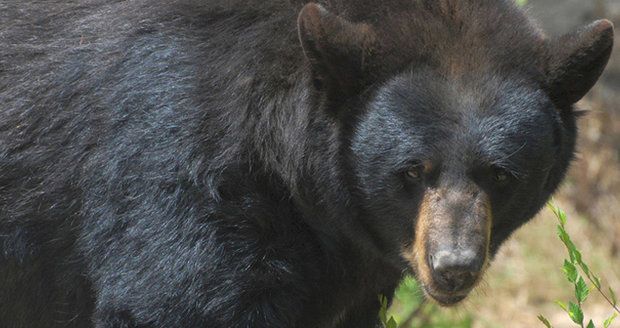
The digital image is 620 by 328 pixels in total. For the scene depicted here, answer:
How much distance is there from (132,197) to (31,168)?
61cm

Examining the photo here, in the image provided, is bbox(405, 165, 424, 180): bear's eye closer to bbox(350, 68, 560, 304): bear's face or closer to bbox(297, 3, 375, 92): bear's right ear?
bbox(350, 68, 560, 304): bear's face

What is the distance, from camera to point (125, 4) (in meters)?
5.73

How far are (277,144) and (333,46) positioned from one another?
57cm

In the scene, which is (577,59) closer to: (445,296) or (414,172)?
(414,172)

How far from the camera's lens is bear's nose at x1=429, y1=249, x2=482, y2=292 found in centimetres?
483

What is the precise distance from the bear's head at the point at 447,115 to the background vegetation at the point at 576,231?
20.2 ft

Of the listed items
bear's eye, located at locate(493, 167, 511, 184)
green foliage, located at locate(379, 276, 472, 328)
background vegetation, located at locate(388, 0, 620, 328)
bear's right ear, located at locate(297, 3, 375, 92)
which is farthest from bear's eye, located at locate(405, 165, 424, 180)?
background vegetation, located at locate(388, 0, 620, 328)

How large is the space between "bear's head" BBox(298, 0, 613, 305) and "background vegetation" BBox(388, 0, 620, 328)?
6149 mm

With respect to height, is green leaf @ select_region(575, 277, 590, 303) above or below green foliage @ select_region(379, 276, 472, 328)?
above

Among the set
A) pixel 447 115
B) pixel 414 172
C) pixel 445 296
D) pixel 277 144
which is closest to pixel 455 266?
pixel 445 296

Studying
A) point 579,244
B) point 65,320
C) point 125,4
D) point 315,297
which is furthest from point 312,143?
point 579,244

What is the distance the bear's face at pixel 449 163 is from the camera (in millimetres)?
4934

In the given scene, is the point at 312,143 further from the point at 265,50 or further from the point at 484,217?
the point at 484,217

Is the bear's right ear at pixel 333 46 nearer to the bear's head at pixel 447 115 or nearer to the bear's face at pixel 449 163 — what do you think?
the bear's head at pixel 447 115
